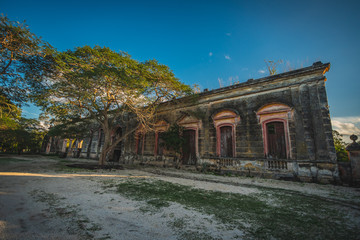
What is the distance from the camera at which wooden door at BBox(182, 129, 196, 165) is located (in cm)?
1120

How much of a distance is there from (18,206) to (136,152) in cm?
1206

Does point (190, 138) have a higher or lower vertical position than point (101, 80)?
lower

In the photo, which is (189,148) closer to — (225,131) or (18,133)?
(225,131)

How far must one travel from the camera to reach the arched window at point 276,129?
8031 mm

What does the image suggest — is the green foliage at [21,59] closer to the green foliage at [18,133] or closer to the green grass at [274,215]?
the green grass at [274,215]

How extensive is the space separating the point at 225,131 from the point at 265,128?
2257mm

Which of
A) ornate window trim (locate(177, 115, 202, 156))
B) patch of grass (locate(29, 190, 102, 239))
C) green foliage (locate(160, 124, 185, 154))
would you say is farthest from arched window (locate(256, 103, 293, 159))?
patch of grass (locate(29, 190, 102, 239))

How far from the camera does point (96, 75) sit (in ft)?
25.2

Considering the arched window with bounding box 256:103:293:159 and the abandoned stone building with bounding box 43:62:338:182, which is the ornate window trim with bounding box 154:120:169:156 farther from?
the arched window with bounding box 256:103:293:159

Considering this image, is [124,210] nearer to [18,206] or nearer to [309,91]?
[18,206]

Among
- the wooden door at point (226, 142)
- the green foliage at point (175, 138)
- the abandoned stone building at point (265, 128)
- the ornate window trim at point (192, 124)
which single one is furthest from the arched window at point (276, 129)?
the green foliage at point (175, 138)

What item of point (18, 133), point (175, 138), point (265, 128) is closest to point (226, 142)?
point (265, 128)

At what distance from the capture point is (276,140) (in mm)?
8305

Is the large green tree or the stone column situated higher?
the large green tree
